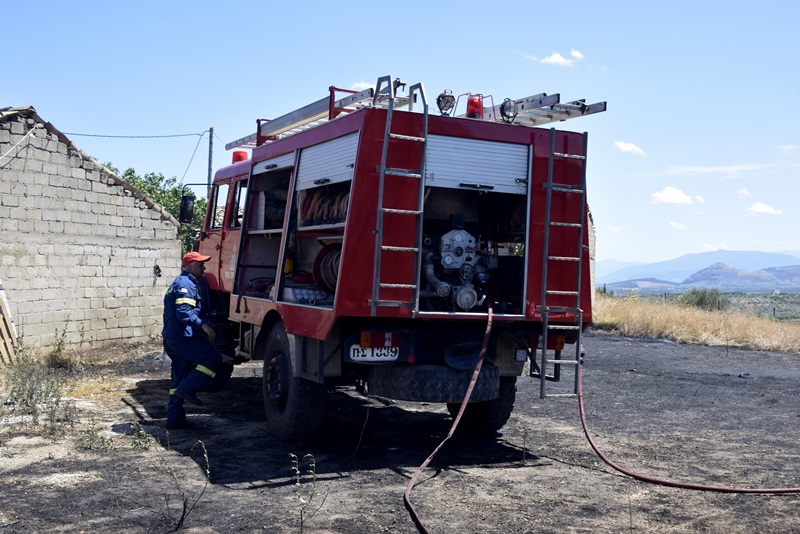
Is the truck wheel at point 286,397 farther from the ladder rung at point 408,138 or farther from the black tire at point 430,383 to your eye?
the ladder rung at point 408,138

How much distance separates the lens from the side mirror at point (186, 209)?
10.3 metres

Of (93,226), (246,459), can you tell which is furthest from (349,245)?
(93,226)

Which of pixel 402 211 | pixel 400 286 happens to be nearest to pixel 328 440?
pixel 400 286

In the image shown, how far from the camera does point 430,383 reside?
263 inches

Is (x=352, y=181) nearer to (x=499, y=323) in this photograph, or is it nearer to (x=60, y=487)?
(x=499, y=323)

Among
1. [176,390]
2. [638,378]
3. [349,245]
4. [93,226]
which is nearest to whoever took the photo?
[349,245]

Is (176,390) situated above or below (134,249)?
below

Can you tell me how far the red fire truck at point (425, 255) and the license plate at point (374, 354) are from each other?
0.01 meters

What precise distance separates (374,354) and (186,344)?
244 centimetres

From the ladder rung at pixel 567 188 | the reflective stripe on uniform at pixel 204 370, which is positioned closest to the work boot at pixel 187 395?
the reflective stripe on uniform at pixel 204 370

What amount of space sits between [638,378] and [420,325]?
7.46 meters

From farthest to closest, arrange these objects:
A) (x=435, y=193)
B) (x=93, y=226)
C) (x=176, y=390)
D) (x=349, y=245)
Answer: (x=93, y=226) → (x=176, y=390) → (x=435, y=193) → (x=349, y=245)

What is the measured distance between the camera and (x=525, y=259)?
6.99 m

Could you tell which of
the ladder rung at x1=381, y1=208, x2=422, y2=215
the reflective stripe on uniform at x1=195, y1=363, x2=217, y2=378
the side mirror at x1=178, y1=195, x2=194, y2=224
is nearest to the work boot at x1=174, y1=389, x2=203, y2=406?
the reflective stripe on uniform at x1=195, y1=363, x2=217, y2=378
